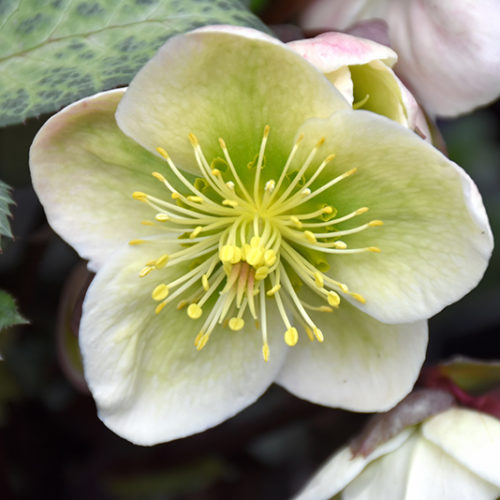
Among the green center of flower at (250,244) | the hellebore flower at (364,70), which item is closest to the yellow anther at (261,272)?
the green center of flower at (250,244)

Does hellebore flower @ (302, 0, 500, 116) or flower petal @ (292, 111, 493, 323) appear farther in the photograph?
hellebore flower @ (302, 0, 500, 116)

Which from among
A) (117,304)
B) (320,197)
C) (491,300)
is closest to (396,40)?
(320,197)

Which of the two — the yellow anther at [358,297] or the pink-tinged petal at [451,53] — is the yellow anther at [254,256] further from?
the pink-tinged petal at [451,53]

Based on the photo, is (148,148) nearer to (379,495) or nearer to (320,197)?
(320,197)

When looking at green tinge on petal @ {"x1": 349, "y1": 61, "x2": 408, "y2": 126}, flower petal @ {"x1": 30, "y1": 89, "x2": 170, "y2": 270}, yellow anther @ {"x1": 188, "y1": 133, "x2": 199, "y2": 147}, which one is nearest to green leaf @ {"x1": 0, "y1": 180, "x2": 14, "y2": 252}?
flower petal @ {"x1": 30, "y1": 89, "x2": 170, "y2": 270}

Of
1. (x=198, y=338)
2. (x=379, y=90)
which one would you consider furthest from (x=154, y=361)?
(x=379, y=90)

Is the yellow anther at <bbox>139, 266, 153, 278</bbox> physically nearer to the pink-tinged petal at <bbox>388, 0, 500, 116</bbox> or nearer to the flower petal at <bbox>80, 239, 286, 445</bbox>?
the flower petal at <bbox>80, 239, 286, 445</bbox>
